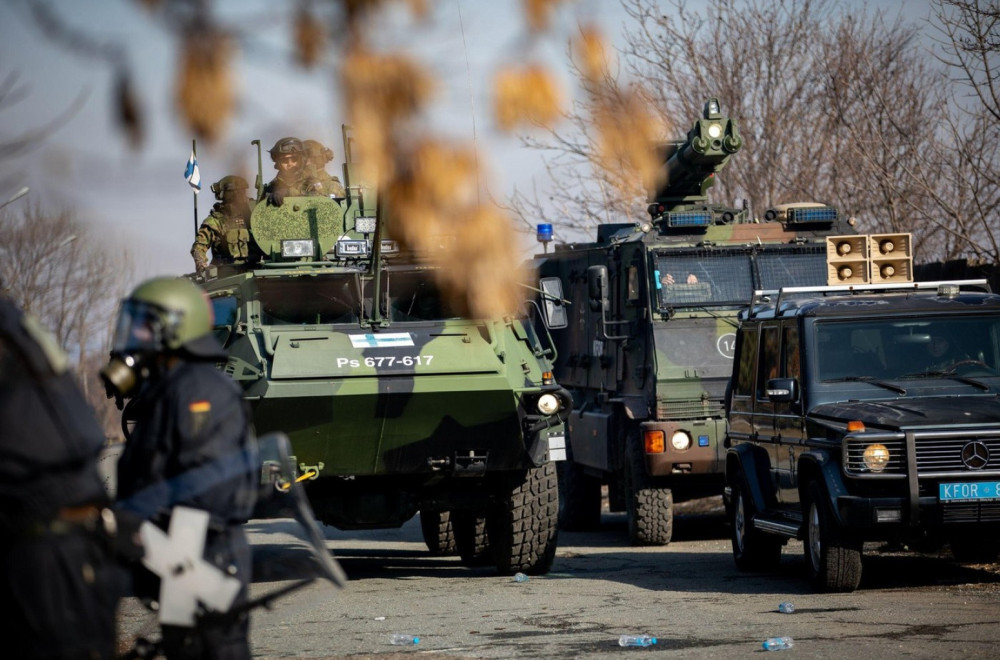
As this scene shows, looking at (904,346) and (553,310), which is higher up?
(553,310)

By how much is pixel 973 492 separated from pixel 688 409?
174 inches

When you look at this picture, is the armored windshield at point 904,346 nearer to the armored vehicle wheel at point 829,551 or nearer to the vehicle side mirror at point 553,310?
the armored vehicle wheel at point 829,551

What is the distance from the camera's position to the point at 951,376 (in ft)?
33.8

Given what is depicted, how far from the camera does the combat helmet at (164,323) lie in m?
5.11

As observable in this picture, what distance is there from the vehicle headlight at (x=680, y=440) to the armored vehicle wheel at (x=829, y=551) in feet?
10.6

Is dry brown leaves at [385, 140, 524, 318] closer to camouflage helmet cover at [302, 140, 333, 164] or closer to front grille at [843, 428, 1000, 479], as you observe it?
front grille at [843, 428, 1000, 479]

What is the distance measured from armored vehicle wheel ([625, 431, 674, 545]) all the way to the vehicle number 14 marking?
3.04 m

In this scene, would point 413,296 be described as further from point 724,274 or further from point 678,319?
point 724,274

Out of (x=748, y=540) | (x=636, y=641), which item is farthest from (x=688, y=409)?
(x=636, y=641)

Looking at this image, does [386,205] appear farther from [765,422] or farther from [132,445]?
[765,422]

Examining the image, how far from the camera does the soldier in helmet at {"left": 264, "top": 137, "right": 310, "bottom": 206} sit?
12469 millimetres

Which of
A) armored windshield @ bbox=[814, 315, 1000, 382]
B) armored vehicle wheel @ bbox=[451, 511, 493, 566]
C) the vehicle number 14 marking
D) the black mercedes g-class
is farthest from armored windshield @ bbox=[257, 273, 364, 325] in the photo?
armored windshield @ bbox=[814, 315, 1000, 382]

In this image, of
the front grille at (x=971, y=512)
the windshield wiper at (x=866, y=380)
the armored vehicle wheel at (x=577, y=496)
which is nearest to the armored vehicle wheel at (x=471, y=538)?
the armored vehicle wheel at (x=577, y=496)

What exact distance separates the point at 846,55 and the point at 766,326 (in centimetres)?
1081
